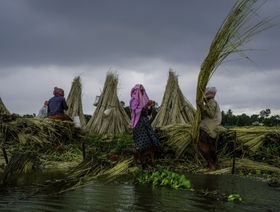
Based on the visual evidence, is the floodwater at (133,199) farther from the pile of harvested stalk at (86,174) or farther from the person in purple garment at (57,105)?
the person in purple garment at (57,105)

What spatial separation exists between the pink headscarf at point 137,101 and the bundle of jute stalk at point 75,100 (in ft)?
28.1

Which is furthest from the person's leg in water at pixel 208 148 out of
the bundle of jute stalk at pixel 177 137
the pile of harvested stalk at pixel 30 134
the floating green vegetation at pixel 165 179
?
the pile of harvested stalk at pixel 30 134

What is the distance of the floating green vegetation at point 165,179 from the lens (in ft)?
24.5

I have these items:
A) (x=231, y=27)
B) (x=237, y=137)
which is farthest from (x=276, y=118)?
(x=231, y=27)

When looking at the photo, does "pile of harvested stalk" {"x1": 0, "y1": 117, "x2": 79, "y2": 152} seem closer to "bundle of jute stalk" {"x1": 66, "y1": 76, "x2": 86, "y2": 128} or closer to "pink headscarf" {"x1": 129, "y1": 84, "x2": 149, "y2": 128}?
"pink headscarf" {"x1": 129, "y1": 84, "x2": 149, "y2": 128}

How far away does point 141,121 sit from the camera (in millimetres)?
10633

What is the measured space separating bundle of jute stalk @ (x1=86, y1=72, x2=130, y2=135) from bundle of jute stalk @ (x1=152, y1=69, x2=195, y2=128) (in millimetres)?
1359

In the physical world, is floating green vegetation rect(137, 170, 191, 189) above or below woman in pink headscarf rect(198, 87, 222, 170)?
below

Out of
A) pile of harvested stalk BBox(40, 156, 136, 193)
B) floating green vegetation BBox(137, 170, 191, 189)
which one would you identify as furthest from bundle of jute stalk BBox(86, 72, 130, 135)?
pile of harvested stalk BBox(40, 156, 136, 193)

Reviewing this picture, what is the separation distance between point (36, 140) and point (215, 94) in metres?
4.65

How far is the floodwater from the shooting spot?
580 centimetres

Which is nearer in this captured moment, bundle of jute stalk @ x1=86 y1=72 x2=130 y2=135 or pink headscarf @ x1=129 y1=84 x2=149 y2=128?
pink headscarf @ x1=129 y1=84 x2=149 y2=128

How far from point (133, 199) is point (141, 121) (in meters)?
4.28

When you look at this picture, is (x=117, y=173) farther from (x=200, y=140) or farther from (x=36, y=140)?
(x=36, y=140)
